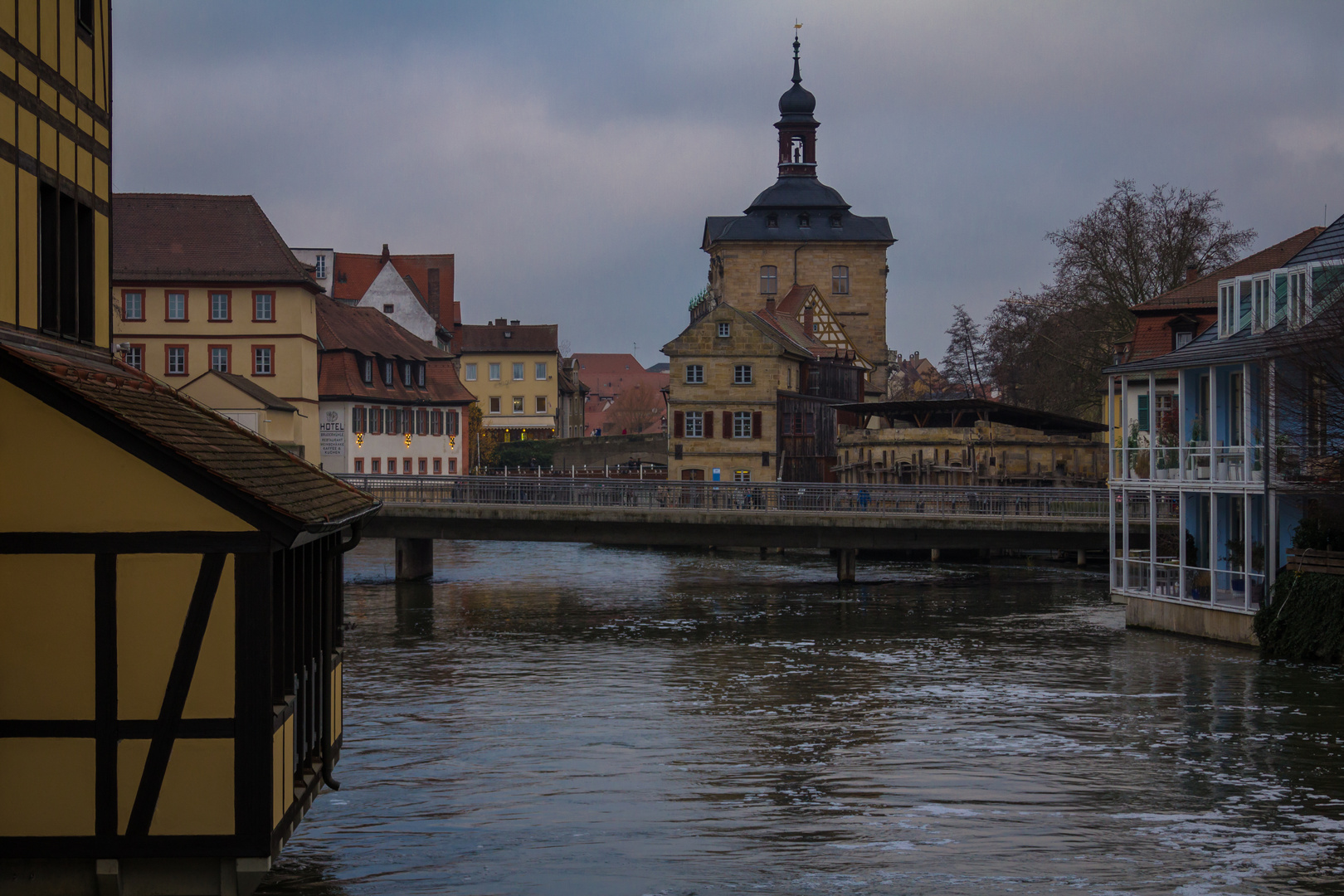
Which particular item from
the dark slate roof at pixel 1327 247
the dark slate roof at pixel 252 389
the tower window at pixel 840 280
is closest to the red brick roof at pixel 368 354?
the dark slate roof at pixel 252 389

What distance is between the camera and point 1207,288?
4709 cm

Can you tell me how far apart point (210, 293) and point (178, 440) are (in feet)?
177

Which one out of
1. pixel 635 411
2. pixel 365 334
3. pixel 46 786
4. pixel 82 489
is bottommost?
pixel 46 786

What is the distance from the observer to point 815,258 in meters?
104

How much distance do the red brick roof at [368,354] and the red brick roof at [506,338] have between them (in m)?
26.8

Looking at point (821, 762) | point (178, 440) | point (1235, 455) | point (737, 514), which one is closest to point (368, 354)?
point (737, 514)

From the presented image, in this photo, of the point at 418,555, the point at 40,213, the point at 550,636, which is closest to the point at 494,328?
the point at 418,555

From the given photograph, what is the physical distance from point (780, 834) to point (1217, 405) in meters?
20.8

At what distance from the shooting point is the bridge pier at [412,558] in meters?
47.4

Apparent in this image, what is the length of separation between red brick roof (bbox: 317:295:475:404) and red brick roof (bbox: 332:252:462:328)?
41.3ft

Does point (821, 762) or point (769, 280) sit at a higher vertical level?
point (769, 280)

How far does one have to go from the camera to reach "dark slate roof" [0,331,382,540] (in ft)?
34.0

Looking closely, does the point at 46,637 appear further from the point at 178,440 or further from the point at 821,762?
the point at 821,762

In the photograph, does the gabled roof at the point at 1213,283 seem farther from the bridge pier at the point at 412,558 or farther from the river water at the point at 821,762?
the bridge pier at the point at 412,558
